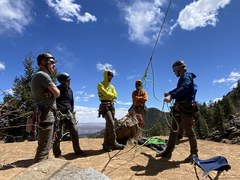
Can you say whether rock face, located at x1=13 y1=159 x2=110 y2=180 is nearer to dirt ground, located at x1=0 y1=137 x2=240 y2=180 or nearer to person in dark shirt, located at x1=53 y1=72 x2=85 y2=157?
dirt ground, located at x1=0 y1=137 x2=240 y2=180

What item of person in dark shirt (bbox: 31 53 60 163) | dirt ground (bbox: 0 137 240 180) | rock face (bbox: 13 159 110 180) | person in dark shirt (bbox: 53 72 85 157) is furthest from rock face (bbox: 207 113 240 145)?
rock face (bbox: 13 159 110 180)

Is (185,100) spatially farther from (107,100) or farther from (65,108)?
(65,108)

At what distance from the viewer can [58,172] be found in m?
4.27

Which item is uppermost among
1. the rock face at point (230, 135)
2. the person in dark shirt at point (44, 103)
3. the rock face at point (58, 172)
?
the rock face at point (230, 135)

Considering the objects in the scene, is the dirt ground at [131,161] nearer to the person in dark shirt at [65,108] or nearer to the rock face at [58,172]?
the person in dark shirt at [65,108]

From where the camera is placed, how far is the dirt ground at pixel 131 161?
21.0 feet

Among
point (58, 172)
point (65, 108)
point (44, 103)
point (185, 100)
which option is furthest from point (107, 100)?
point (58, 172)

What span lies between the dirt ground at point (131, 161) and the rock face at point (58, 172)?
0.85 meters

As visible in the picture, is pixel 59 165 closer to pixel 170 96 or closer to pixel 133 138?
pixel 170 96

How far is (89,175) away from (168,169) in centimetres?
314

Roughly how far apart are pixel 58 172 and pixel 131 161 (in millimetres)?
3516

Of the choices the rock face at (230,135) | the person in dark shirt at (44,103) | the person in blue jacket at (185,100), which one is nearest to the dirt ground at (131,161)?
the person in dark shirt at (44,103)

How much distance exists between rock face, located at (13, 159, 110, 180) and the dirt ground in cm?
85

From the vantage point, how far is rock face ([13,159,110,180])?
415 cm
